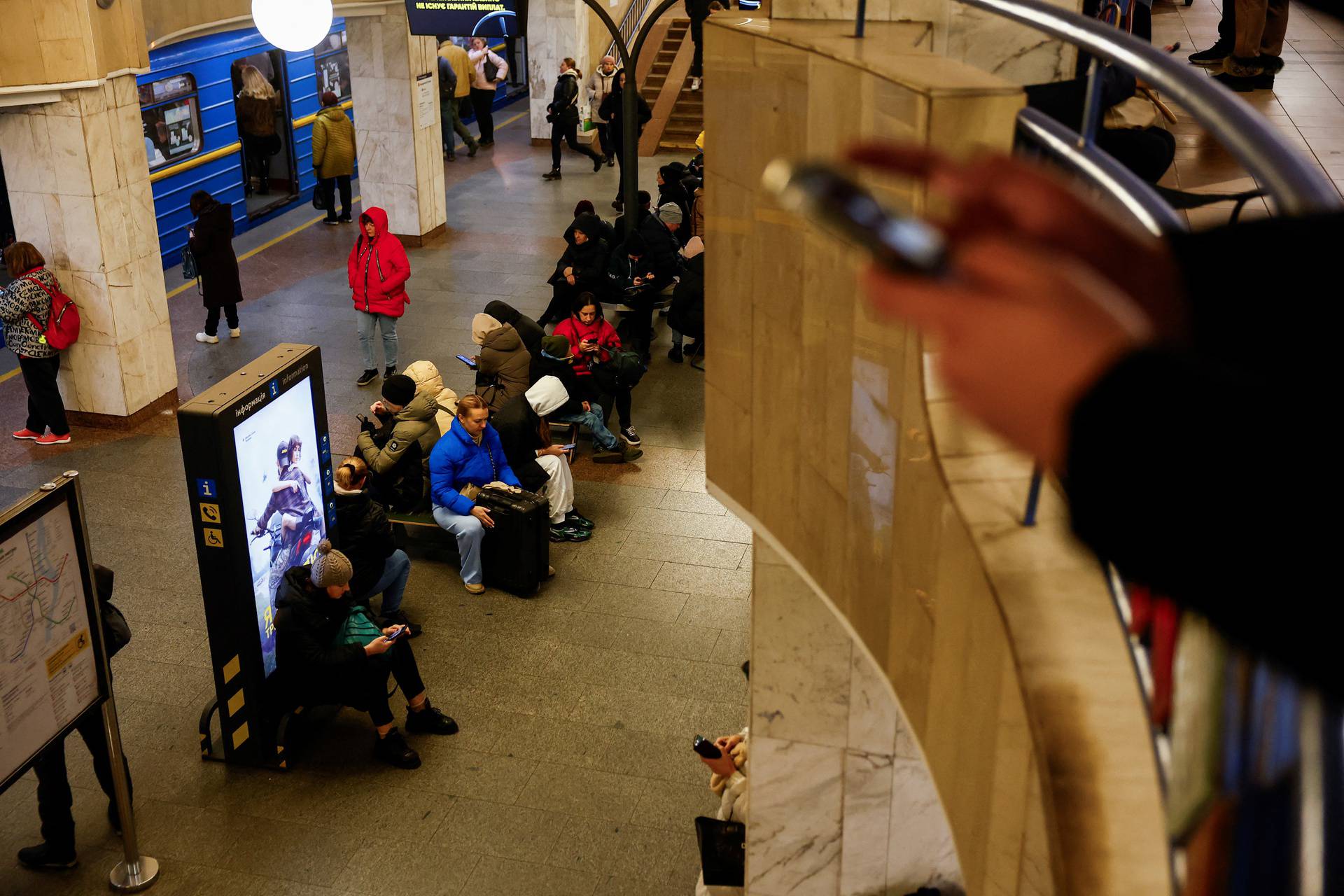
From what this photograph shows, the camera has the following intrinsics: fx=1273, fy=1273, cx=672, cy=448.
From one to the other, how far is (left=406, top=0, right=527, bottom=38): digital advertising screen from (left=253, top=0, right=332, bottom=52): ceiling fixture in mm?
4535

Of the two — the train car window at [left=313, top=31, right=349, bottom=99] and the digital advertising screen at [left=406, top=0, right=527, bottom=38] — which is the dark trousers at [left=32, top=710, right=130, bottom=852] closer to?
the digital advertising screen at [left=406, top=0, right=527, bottom=38]

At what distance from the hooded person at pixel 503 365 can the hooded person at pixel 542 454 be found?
0.14m

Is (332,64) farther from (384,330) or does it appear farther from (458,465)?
(458,465)

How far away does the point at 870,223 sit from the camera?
0.79m

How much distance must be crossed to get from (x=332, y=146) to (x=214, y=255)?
533cm

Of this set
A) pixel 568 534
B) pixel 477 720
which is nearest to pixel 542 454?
pixel 568 534

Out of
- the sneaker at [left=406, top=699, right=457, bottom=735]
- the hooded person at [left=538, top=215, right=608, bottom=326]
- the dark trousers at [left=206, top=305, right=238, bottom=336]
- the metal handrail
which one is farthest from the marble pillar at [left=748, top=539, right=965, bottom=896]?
the dark trousers at [left=206, top=305, right=238, bottom=336]

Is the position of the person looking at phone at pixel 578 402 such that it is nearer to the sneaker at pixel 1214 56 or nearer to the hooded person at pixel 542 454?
the hooded person at pixel 542 454

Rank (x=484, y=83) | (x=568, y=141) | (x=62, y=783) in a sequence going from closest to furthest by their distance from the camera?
1. (x=62, y=783)
2. (x=568, y=141)
3. (x=484, y=83)

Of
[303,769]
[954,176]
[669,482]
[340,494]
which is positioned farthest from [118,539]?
[954,176]

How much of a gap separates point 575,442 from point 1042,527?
915 centimetres

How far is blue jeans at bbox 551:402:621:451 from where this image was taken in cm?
1080

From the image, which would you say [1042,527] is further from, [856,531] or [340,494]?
[340,494]

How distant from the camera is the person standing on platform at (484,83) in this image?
23.7 m
